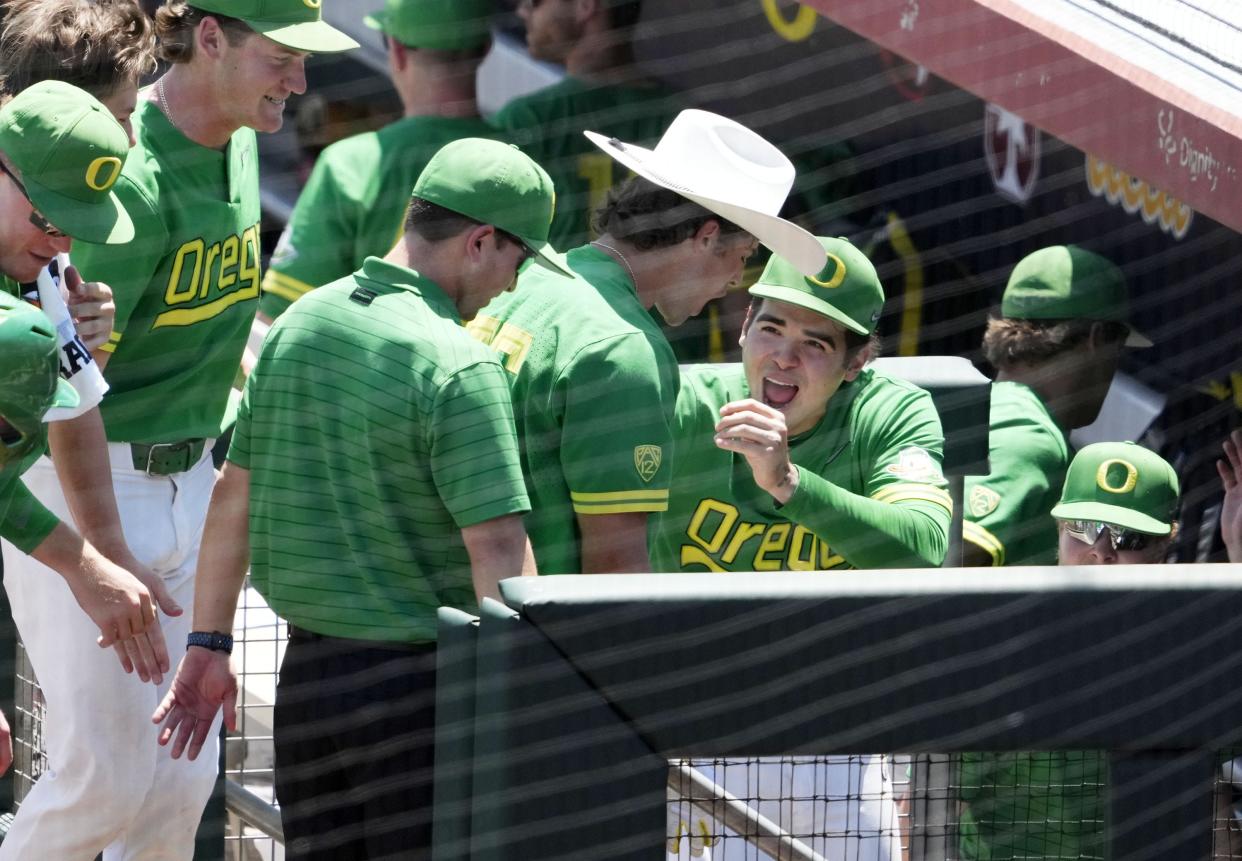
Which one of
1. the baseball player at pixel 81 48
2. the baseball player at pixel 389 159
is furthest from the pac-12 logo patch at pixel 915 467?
the baseball player at pixel 389 159

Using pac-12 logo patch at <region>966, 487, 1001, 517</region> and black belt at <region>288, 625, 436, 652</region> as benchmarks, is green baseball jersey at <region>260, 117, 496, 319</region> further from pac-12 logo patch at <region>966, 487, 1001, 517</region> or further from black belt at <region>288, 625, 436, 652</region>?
black belt at <region>288, 625, 436, 652</region>

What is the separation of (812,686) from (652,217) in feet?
3.35

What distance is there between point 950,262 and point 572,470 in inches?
106

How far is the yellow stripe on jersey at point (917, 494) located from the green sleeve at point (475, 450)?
669 millimetres

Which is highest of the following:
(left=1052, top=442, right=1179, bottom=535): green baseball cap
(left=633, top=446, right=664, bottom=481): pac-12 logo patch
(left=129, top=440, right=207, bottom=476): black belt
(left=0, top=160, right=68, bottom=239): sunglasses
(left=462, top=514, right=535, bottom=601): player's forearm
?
(left=0, top=160, right=68, bottom=239): sunglasses

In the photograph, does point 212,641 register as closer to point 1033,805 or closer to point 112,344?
point 112,344

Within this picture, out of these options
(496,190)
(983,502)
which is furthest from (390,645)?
(983,502)

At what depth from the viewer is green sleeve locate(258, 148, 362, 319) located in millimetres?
3967

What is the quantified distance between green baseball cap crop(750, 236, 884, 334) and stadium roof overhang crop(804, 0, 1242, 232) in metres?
0.97

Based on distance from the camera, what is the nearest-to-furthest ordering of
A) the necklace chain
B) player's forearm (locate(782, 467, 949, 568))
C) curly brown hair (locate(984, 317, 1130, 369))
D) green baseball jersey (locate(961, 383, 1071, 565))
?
player's forearm (locate(782, 467, 949, 568))
the necklace chain
green baseball jersey (locate(961, 383, 1071, 565))
curly brown hair (locate(984, 317, 1130, 369))

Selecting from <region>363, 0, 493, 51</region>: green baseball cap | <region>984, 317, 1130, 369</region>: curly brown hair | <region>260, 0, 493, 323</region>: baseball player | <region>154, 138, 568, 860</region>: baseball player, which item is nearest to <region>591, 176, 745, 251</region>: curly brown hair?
<region>154, 138, 568, 860</region>: baseball player

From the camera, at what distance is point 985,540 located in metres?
3.21

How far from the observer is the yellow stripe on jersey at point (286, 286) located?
3.95 metres

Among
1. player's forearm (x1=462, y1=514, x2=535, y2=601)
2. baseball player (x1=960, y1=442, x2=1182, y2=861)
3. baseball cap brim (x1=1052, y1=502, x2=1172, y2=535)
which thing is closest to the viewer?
baseball player (x1=960, y1=442, x2=1182, y2=861)
